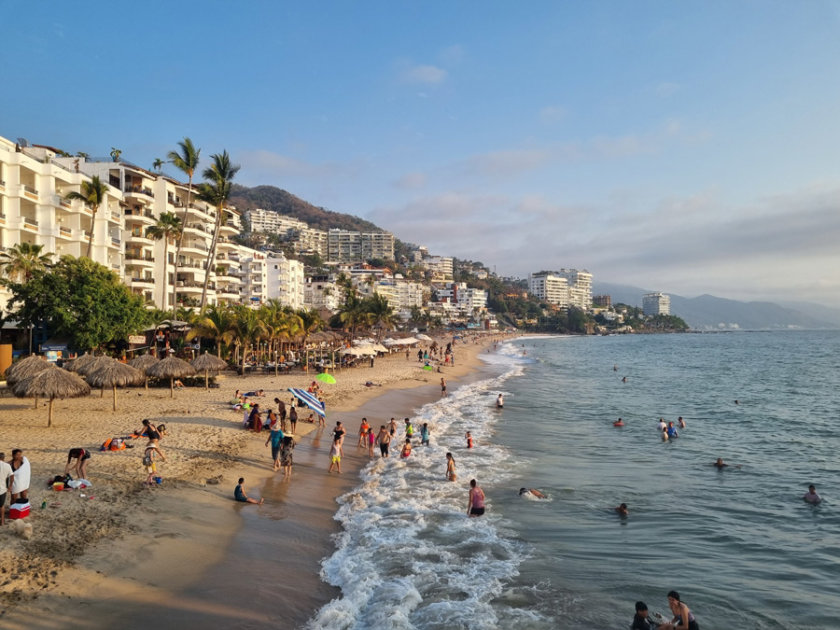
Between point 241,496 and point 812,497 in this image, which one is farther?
point 812,497

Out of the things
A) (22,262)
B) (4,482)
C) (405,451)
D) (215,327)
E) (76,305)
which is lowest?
(405,451)

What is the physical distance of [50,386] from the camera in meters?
16.1

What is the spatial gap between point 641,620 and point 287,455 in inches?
381

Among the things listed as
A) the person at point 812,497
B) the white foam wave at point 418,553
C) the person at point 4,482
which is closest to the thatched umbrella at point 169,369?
the white foam wave at point 418,553

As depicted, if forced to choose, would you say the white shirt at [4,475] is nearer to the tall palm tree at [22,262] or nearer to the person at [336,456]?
the person at [336,456]

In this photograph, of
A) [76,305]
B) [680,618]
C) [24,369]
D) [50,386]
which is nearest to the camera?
[680,618]

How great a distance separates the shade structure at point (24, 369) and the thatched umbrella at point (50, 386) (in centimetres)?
149

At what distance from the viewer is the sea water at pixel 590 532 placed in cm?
852

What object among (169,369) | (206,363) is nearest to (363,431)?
(169,369)

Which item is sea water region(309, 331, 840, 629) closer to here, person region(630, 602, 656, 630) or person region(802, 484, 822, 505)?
person region(802, 484, 822, 505)

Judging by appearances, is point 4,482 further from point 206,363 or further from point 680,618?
point 206,363

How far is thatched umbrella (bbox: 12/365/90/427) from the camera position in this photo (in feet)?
52.3

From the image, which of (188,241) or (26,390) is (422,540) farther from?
(188,241)

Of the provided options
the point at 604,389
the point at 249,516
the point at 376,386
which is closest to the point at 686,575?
the point at 249,516
